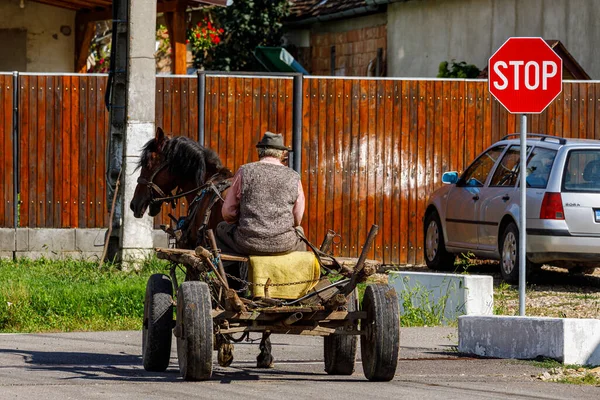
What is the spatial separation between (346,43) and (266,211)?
2140 cm

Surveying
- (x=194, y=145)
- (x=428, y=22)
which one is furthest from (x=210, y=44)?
(x=194, y=145)

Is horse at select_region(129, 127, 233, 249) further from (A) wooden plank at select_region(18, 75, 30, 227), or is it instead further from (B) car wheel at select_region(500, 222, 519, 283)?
(A) wooden plank at select_region(18, 75, 30, 227)

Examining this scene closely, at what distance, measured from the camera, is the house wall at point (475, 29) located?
2422 cm

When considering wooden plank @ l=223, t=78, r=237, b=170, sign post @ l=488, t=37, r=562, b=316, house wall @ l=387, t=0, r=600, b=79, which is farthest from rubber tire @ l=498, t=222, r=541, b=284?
house wall @ l=387, t=0, r=600, b=79

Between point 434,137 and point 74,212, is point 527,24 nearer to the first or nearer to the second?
point 434,137

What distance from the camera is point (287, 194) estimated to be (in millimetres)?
10086

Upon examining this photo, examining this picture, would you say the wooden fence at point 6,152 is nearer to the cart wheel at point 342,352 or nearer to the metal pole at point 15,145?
the metal pole at point 15,145

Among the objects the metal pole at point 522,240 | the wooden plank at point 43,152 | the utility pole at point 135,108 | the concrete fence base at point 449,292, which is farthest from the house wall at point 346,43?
the metal pole at point 522,240

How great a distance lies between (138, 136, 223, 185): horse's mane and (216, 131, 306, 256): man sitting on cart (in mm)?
1851

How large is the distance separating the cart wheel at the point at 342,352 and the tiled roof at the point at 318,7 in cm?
1985

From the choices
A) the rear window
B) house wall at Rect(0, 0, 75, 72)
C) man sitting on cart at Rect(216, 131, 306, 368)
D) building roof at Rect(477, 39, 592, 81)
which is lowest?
man sitting on cart at Rect(216, 131, 306, 368)

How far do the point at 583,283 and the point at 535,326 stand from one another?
671 cm

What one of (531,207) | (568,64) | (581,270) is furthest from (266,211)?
(568,64)

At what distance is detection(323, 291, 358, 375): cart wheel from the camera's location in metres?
10.2
